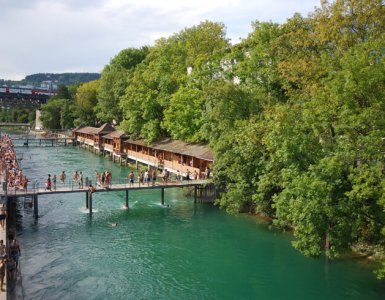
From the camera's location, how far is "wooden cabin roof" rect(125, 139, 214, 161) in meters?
38.8

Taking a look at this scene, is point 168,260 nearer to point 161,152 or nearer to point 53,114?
point 161,152

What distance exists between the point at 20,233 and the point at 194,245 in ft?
38.8

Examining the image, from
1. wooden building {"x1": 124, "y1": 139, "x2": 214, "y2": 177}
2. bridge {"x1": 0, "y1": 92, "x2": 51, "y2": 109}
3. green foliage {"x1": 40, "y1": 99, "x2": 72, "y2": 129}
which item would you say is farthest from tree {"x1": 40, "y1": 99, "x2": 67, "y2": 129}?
wooden building {"x1": 124, "y1": 139, "x2": 214, "y2": 177}

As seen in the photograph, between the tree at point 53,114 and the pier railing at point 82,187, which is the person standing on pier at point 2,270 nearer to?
the pier railing at point 82,187

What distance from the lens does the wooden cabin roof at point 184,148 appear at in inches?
1527

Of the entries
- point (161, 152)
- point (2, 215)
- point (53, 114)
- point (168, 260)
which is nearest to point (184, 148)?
point (161, 152)

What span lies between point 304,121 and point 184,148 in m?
20.9

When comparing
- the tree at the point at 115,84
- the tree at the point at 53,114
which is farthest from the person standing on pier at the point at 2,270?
the tree at the point at 53,114

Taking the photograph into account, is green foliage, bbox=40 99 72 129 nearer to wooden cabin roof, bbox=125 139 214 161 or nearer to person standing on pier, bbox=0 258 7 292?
wooden cabin roof, bbox=125 139 214 161

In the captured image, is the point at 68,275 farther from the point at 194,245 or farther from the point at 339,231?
the point at 339,231

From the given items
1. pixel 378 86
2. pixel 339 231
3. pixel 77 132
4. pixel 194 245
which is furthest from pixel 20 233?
pixel 77 132

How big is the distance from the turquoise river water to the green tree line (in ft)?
6.07

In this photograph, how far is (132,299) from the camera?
19.3m

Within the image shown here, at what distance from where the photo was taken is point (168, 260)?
2400 cm
